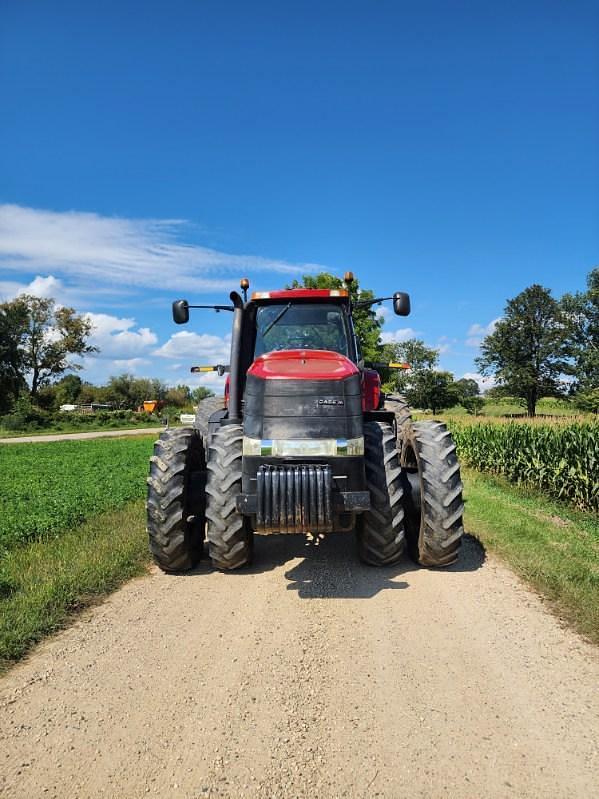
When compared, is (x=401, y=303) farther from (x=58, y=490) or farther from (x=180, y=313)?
(x=58, y=490)

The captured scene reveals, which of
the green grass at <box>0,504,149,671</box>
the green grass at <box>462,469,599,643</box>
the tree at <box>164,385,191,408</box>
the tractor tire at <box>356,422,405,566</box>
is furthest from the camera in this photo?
the tree at <box>164,385,191,408</box>

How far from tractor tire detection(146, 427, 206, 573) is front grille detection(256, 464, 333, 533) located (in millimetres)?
1093

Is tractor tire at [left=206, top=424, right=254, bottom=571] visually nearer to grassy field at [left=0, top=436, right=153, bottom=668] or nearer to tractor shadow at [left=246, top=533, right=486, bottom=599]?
tractor shadow at [left=246, top=533, right=486, bottom=599]

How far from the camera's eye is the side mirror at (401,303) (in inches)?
250

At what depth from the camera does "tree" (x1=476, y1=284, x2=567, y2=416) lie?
48.4m

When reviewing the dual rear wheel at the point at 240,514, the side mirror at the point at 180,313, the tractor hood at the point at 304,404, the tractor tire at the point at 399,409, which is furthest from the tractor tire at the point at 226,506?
the tractor tire at the point at 399,409

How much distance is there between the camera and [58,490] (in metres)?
10.5

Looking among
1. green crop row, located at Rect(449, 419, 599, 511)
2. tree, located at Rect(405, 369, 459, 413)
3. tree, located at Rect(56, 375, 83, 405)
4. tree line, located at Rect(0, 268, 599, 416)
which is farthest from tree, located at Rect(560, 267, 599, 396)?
tree, located at Rect(56, 375, 83, 405)

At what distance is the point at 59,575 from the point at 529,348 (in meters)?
52.2

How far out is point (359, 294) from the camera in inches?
1217

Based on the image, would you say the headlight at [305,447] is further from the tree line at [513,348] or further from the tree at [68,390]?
the tree at [68,390]

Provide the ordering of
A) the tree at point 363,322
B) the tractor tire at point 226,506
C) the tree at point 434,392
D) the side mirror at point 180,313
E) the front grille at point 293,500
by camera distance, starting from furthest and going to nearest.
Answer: the tree at point 434,392 < the tree at point 363,322 < the side mirror at point 180,313 < the tractor tire at point 226,506 < the front grille at point 293,500

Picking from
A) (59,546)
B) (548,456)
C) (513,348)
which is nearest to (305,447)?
(59,546)

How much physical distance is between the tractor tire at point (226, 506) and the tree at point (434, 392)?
201ft
